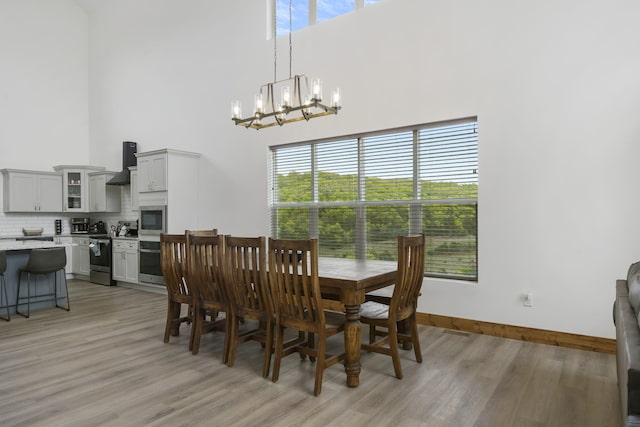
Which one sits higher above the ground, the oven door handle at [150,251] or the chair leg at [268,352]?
the oven door handle at [150,251]

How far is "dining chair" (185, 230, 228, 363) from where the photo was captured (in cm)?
335

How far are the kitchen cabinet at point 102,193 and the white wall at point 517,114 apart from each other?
339 centimetres

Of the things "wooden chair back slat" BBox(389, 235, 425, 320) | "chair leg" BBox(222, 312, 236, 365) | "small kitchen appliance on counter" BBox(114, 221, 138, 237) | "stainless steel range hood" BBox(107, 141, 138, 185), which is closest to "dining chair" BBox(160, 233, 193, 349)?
"chair leg" BBox(222, 312, 236, 365)

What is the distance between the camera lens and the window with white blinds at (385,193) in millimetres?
4355

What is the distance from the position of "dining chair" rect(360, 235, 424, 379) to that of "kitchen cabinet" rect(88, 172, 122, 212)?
6.13 meters

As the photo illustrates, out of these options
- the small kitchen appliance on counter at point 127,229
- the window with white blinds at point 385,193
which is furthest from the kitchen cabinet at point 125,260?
the window with white blinds at point 385,193

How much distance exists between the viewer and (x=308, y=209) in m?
5.52

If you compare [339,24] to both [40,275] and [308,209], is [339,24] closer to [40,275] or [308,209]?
[308,209]

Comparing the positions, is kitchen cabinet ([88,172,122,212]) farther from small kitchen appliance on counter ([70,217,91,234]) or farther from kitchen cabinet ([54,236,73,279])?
kitchen cabinet ([54,236,73,279])

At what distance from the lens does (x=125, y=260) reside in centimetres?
692

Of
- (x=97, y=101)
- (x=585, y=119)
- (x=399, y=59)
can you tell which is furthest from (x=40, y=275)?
(x=585, y=119)

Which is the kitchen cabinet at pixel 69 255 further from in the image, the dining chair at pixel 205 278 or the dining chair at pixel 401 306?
the dining chair at pixel 401 306

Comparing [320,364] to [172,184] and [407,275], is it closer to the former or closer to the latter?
[407,275]

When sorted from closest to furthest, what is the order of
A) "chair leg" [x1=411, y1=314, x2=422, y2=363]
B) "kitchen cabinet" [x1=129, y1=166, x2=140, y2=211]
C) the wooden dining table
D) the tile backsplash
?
the wooden dining table → "chair leg" [x1=411, y1=314, x2=422, y2=363] → "kitchen cabinet" [x1=129, y1=166, x2=140, y2=211] → the tile backsplash
